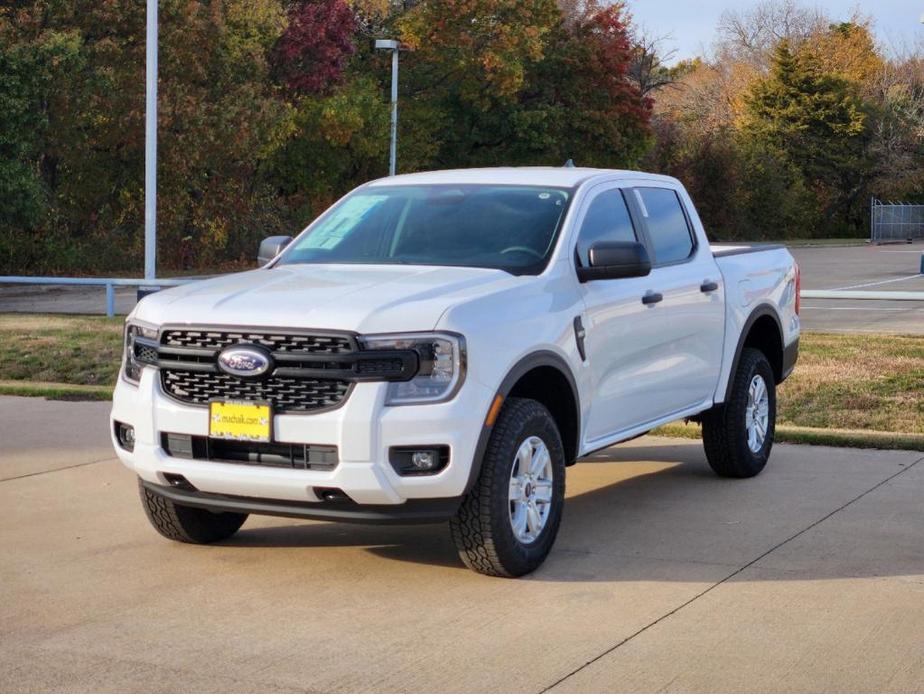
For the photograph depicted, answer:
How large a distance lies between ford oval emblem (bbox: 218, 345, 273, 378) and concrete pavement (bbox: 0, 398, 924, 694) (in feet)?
3.16

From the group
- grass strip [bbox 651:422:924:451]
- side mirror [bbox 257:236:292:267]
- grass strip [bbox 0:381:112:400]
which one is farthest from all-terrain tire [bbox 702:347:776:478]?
grass strip [bbox 0:381:112:400]

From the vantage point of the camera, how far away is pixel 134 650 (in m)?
5.39

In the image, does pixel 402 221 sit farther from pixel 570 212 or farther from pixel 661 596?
pixel 661 596

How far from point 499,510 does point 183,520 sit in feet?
5.58

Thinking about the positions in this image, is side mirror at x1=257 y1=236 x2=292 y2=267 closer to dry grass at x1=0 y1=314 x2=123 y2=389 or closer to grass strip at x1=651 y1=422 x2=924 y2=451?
grass strip at x1=651 y1=422 x2=924 y2=451

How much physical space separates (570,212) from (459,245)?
1.93 ft

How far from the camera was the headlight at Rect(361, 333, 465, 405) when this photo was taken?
237 inches

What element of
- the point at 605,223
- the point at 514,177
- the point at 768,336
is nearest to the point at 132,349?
the point at 514,177

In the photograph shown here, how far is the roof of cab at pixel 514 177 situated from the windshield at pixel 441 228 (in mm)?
60

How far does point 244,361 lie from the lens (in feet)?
20.2

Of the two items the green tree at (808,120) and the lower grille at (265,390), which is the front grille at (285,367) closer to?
the lower grille at (265,390)

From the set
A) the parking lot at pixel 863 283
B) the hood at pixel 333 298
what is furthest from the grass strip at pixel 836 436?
the parking lot at pixel 863 283

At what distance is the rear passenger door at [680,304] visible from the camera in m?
7.98

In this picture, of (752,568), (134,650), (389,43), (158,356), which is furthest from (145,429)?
(389,43)
